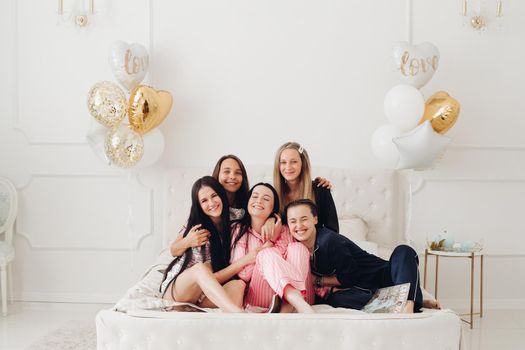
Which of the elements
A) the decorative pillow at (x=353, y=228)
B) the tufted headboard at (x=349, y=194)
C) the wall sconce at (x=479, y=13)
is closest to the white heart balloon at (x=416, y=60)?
the wall sconce at (x=479, y=13)

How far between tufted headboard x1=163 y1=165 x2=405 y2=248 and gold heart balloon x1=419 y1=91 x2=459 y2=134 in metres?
0.52

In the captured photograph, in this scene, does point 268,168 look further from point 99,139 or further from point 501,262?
point 501,262

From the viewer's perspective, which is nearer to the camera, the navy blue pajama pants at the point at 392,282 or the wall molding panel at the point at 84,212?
the navy blue pajama pants at the point at 392,282

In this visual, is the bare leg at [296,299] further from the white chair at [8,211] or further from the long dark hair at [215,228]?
the white chair at [8,211]

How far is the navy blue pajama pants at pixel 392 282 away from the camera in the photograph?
9.36 feet

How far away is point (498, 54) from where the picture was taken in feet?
15.0

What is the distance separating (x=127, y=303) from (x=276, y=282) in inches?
26.2

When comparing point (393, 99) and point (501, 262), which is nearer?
point (393, 99)

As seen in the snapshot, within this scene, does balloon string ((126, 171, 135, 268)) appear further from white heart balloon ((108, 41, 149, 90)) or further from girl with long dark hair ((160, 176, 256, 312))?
girl with long dark hair ((160, 176, 256, 312))

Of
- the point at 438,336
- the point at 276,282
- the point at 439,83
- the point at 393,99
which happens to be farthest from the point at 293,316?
the point at 439,83

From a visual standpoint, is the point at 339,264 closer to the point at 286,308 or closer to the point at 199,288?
the point at 286,308

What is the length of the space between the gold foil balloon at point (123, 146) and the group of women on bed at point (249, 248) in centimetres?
85

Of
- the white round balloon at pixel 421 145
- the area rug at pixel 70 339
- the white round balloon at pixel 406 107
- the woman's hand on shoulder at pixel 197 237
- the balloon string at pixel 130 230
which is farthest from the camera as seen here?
the balloon string at pixel 130 230

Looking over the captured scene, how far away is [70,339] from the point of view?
12.3 ft
